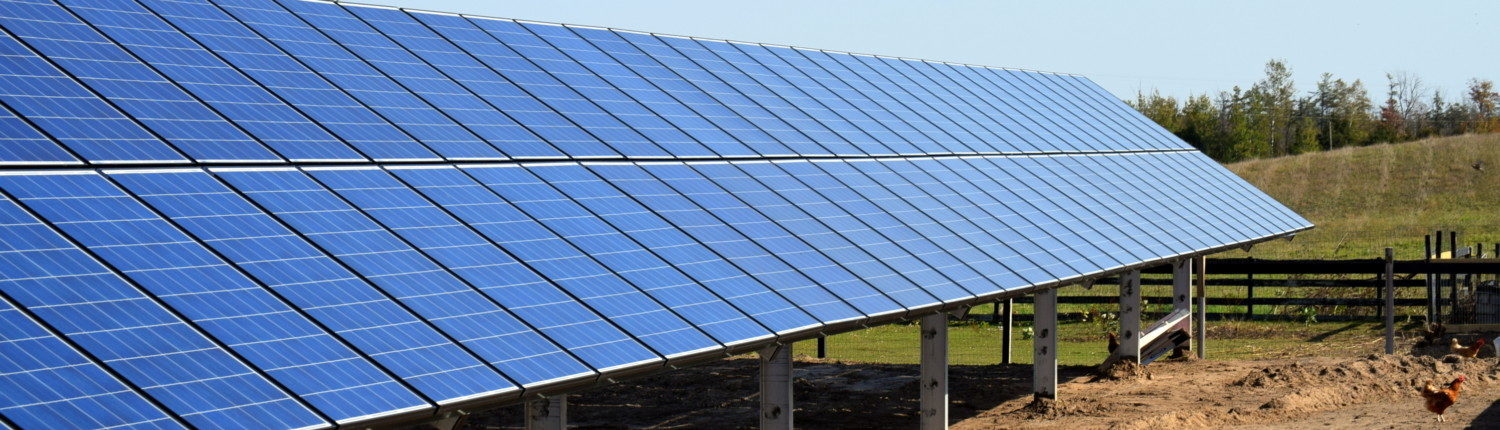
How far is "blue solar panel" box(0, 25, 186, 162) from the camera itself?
12740 millimetres

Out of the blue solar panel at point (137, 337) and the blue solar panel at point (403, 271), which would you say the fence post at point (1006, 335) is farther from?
the blue solar panel at point (137, 337)

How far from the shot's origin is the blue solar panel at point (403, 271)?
12.0m

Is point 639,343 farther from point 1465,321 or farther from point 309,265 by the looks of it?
point 1465,321

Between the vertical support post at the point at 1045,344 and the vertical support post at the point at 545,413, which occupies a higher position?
the vertical support post at the point at 1045,344

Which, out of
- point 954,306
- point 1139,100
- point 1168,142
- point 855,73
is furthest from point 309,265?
point 1139,100

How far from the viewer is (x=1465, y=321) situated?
3756 cm

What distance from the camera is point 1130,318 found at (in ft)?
94.1

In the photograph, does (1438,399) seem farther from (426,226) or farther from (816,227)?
(426,226)

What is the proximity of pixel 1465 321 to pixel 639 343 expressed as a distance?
30568mm

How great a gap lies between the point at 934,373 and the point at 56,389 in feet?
41.9

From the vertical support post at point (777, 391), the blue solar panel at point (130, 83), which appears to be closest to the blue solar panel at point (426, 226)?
the blue solar panel at point (130, 83)

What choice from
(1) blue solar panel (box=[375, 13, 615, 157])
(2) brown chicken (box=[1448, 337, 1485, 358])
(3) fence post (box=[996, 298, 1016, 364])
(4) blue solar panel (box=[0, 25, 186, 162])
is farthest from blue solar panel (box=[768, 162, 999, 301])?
(2) brown chicken (box=[1448, 337, 1485, 358])

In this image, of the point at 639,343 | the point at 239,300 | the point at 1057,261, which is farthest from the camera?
the point at 1057,261

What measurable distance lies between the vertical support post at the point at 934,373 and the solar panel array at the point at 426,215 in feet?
3.48
